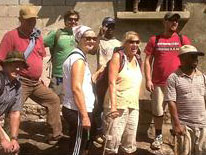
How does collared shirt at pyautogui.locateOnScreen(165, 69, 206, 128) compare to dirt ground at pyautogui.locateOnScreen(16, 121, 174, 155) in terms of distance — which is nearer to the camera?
collared shirt at pyautogui.locateOnScreen(165, 69, 206, 128)

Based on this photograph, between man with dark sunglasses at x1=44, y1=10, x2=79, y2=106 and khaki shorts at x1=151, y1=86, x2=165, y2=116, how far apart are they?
122cm

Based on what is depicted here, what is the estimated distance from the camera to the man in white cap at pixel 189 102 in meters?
4.74

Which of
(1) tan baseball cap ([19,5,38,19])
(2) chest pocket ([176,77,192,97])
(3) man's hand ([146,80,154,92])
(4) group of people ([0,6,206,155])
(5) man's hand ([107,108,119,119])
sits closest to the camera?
(4) group of people ([0,6,206,155])

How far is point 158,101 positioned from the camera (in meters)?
5.98

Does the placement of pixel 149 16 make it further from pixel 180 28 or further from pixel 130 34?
pixel 130 34

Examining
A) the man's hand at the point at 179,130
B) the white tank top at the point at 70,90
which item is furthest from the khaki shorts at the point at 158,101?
the white tank top at the point at 70,90

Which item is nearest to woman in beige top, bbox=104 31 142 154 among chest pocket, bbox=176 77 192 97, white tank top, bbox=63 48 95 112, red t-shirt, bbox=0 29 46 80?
white tank top, bbox=63 48 95 112

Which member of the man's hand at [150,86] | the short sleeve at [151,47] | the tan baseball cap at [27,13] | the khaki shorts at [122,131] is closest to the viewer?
the khaki shorts at [122,131]

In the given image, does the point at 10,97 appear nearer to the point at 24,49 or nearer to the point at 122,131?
the point at 24,49

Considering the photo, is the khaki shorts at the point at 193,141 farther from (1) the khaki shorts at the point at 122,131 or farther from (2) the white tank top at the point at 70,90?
(2) the white tank top at the point at 70,90

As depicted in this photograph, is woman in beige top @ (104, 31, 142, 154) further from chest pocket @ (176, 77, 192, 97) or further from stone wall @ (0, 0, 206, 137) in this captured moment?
stone wall @ (0, 0, 206, 137)

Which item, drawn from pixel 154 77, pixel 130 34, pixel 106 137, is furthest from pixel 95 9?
pixel 106 137

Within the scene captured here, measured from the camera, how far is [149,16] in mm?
6957

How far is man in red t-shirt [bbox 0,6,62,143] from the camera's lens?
545 centimetres
